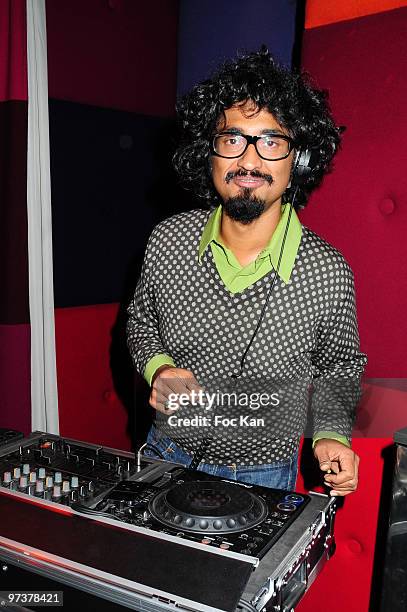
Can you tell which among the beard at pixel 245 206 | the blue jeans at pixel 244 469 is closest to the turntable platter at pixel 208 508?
the blue jeans at pixel 244 469

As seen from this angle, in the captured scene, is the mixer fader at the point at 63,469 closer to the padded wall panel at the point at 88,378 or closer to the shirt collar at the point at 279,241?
the shirt collar at the point at 279,241

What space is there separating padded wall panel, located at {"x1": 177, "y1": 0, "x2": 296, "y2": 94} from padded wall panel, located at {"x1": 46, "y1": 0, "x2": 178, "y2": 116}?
6 cm

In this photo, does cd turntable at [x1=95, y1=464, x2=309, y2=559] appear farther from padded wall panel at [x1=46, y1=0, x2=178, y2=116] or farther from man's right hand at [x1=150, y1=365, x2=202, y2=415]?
padded wall panel at [x1=46, y1=0, x2=178, y2=116]

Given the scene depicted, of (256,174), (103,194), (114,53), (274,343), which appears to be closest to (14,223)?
(103,194)

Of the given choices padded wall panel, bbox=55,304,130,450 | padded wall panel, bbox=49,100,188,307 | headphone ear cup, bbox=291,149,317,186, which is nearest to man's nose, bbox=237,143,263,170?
headphone ear cup, bbox=291,149,317,186

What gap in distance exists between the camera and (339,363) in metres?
1.47

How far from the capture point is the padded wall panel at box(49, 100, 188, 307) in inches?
86.7

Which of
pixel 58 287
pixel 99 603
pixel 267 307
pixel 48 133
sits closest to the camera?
pixel 99 603

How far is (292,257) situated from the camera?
142 cm

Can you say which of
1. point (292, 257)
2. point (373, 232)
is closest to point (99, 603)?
point (292, 257)

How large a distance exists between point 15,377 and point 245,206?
112cm

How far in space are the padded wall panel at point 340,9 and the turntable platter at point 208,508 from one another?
134 cm

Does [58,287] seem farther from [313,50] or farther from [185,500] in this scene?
[185,500]

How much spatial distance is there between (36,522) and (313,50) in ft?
4.86
